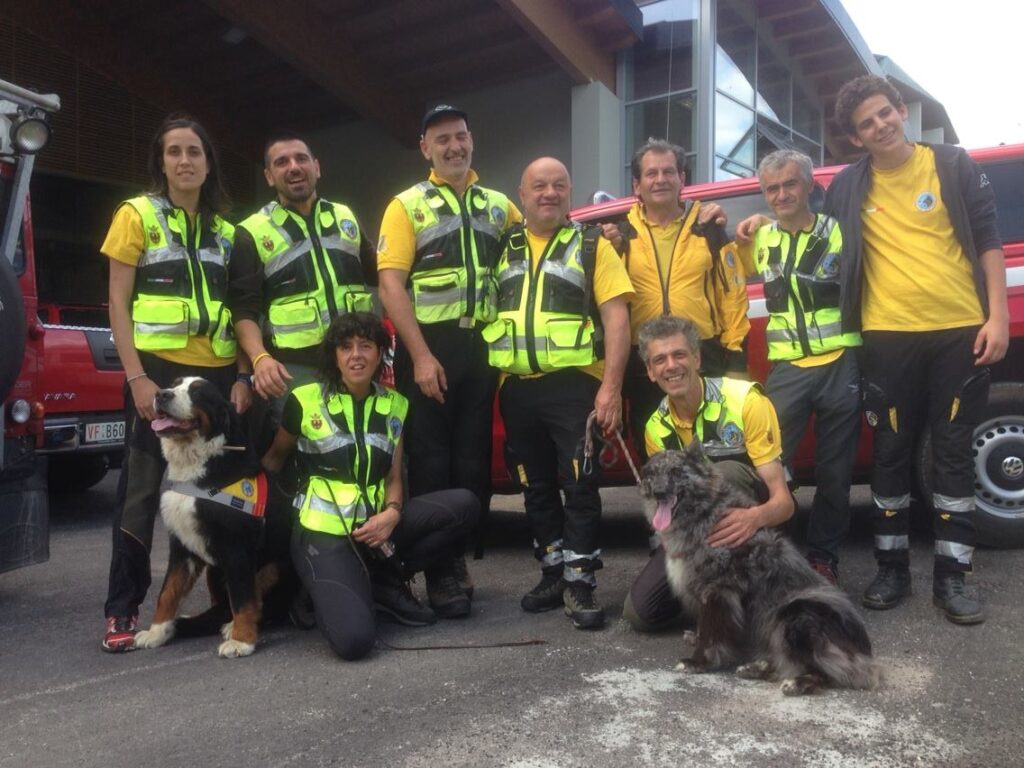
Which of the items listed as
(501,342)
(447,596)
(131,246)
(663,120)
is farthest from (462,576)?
(663,120)

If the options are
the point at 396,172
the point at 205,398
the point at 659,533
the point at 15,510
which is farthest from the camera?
the point at 396,172

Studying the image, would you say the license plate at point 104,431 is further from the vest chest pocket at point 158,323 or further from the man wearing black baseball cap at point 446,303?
the man wearing black baseball cap at point 446,303

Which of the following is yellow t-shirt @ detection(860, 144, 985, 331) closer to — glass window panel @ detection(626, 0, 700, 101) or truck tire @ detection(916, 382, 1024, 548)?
truck tire @ detection(916, 382, 1024, 548)

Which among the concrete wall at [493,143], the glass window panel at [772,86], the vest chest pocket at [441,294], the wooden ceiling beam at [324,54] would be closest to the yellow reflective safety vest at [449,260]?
the vest chest pocket at [441,294]

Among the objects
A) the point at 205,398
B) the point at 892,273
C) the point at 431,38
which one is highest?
the point at 431,38

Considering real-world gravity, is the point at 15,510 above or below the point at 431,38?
below

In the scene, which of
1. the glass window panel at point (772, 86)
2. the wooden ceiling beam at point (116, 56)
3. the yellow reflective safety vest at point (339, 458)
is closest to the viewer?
the yellow reflective safety vest at point (339, 458)

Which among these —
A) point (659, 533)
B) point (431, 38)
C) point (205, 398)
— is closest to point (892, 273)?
point (659, 533)

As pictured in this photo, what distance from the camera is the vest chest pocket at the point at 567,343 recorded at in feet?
12.0

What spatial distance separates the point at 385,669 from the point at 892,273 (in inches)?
106

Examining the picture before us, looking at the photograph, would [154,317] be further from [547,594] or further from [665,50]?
[665,50]

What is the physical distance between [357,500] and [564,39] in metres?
8.74

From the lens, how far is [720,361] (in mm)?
3947

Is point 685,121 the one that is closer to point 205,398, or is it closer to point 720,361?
point 720,361
